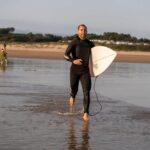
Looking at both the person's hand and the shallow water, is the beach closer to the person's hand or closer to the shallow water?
the shallow water

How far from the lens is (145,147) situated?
7.13 meters

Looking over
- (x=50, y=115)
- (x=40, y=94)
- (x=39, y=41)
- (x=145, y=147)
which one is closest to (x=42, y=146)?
(x=145, y=147)

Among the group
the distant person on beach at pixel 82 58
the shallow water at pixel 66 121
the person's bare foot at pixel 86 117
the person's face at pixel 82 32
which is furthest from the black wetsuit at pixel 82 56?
the shallow water at pixel 66 121

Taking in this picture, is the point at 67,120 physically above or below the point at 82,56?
below

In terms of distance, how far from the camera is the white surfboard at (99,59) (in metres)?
9.80

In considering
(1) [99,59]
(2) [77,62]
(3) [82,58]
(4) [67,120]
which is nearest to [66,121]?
(4) [67,120]

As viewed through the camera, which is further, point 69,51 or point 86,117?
point 69,51

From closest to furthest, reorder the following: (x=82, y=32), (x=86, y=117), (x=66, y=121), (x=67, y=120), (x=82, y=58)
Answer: (x=66, y=121), (x=67, y=120), (x=86, y=117), (x=82, y=32), (x=82, y=58)

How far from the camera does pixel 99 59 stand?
32.7ft

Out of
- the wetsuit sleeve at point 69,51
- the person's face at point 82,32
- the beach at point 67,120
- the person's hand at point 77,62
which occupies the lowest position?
the beach at point 67,120

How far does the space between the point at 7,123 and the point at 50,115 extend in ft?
4.32

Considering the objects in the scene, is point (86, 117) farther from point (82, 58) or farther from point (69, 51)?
point (69, 51)

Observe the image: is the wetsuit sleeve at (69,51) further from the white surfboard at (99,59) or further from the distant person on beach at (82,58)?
the white surfboard at (99,59)

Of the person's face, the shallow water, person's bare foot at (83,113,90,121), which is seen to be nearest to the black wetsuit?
the person's face
